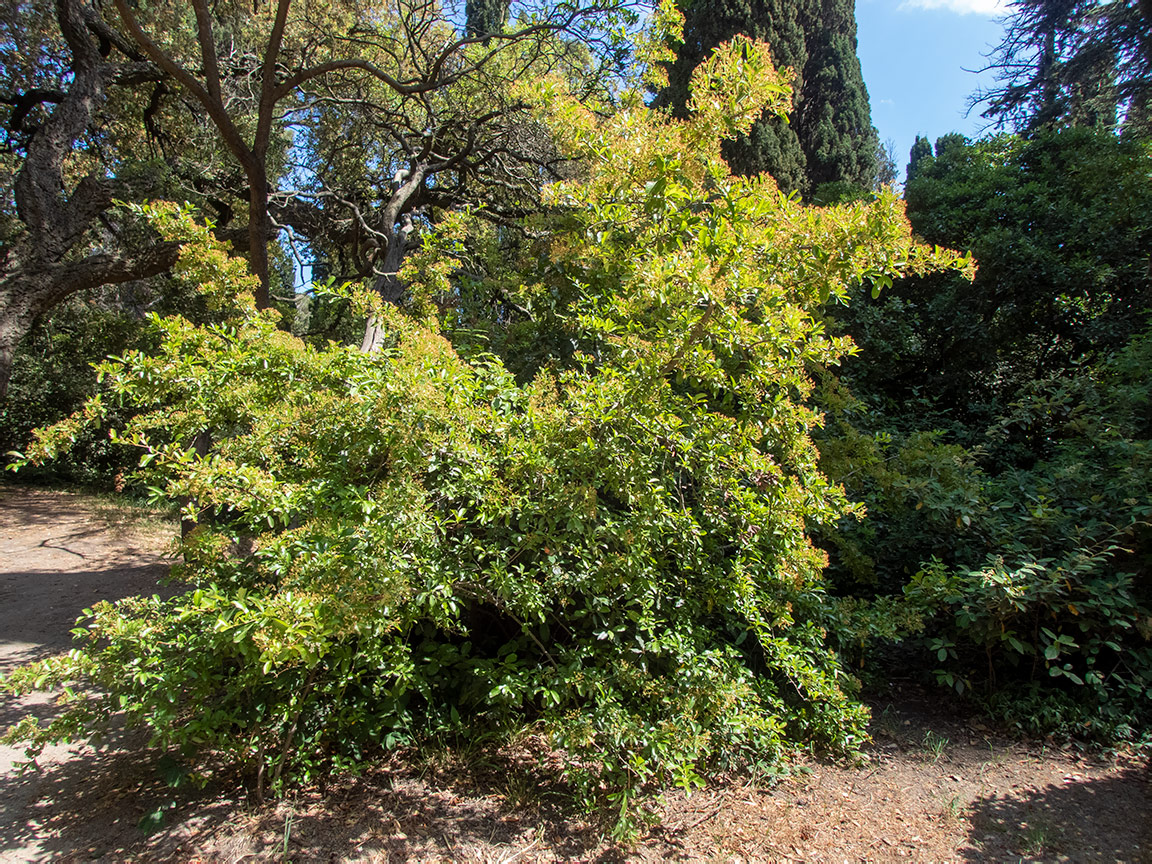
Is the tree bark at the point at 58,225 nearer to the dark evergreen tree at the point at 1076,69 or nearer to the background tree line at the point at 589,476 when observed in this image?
the background tree line at the point at 589,476

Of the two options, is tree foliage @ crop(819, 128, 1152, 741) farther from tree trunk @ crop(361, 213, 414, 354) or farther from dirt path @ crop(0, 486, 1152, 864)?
tree trunk @ crop(361, 213, 414, 354)

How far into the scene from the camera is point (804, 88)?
463 inches

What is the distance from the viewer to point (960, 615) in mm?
3891

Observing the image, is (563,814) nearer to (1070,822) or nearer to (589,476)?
(589,476)

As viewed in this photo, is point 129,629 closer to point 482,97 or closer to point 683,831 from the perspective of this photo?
point 683,831

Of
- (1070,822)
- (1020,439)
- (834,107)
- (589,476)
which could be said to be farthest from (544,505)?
(834,107)

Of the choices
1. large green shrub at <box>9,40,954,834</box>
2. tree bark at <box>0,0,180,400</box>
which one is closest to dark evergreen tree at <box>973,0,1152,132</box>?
large green shrub at <box>9,40,954,834</box>

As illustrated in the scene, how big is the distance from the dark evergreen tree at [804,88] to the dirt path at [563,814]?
8.39m

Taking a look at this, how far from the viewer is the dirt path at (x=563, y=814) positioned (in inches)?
105

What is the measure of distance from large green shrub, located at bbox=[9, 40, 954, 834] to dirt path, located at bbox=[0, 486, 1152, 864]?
0.72ft

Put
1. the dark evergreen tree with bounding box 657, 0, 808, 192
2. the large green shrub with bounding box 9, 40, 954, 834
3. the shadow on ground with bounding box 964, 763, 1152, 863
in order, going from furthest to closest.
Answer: the dark evergreen tree with bounding box 657, 0, 808, 192 → the shadow on ground with bounding box 964, 763, 1152, 863 → the large green shrub with bounding box 9, 40, 954, 834

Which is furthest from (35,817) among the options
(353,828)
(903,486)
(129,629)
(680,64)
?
(680,64)

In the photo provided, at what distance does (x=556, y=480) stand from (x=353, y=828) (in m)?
1.80

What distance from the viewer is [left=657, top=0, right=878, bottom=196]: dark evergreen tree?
10078 mm
